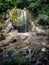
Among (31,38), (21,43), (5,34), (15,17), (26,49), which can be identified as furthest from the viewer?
(15,17)

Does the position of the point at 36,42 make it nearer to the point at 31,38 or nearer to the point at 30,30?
the point at 31,38

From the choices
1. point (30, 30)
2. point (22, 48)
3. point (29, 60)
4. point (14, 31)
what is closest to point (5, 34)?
point (14, 31)

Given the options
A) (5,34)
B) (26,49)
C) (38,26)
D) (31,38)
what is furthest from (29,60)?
(38,26)

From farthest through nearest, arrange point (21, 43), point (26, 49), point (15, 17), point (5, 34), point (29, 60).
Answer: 1. point (15, 17)
2. point (5, 34)
3. point (21, 43)
4. point (26, 49)
5. point (29, 60)

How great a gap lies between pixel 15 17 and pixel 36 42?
4.00 metres

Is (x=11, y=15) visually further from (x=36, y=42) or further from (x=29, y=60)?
(x=29, y=60)

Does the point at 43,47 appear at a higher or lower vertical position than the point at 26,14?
lower

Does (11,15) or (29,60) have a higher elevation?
(11,15)

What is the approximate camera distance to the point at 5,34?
49.7 ft

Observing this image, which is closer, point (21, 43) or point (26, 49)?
point (26, 49)

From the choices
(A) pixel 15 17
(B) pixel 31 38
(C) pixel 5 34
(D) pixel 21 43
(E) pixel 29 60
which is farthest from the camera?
(A) pixel 15 17

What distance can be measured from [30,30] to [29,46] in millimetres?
4126

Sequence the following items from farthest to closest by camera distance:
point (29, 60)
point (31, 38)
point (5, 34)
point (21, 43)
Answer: point (5, 34), point (31, 38), point (21, 43), point (29, 60)

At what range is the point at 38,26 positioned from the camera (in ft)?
54.1
